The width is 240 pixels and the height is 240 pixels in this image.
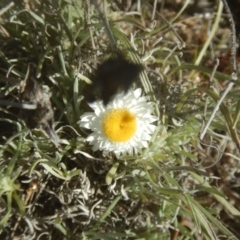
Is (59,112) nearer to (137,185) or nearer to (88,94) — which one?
(88,94)

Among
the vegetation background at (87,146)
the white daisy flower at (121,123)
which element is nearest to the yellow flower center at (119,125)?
the white daisy flower at (121,123)

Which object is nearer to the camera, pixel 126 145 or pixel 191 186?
pixel 126 145

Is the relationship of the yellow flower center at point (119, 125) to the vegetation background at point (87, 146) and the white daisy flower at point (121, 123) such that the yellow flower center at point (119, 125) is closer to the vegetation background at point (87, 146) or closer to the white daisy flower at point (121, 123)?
the white daisy flower at point (121, 123)

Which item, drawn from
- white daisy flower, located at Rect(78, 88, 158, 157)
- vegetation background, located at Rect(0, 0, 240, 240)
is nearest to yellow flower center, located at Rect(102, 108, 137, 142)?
white daisy flower, located at Rect(78, 88, 158, 157)

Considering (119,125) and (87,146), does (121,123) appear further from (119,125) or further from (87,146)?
(87,146)

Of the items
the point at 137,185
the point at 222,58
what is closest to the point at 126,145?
the point at 137,185

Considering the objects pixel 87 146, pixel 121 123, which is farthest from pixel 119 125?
pixel 87 146
